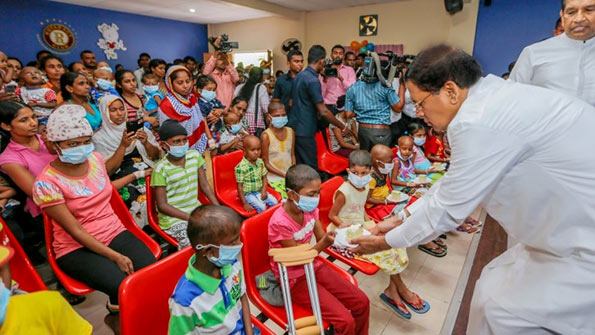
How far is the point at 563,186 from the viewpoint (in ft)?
3.49

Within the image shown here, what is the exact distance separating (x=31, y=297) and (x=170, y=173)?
1273 mm

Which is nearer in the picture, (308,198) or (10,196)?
(308,198)

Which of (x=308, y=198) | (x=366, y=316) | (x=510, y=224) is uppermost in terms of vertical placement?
(x=510, y=224)

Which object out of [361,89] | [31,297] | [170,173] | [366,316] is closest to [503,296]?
[366,316]

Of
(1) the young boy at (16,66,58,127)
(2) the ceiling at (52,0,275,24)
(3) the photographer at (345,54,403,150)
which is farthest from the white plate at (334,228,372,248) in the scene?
(2) the ceiling at (52,0,275,24)

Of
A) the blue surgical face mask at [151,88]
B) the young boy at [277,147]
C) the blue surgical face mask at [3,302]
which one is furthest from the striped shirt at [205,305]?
the blue surgical face mask at [151,88]

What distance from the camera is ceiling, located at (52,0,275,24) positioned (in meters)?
8.36

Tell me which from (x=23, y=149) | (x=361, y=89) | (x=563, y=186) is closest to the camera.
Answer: (x=563, y=186)

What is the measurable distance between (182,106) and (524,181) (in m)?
2.99

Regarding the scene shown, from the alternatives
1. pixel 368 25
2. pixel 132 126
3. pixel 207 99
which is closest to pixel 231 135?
pixel 207 99

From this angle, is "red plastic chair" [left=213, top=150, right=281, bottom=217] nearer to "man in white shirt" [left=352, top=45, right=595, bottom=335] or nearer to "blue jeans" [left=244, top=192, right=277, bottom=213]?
"blue jeans" [left=244, top=192, right=277, bottom=213]

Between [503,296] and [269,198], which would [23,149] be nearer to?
[269,198]

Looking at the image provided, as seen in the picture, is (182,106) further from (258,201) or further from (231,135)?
(258,201)

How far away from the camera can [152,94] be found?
441cm
